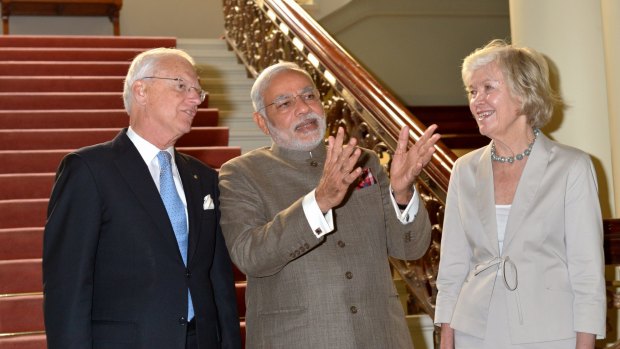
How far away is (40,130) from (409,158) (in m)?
4.05

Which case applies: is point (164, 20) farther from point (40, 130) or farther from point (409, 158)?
point (409, 158)

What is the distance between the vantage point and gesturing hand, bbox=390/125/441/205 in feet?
9.12

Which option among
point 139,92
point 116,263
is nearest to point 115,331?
point 116,263

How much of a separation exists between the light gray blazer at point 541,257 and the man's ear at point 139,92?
1.16 m

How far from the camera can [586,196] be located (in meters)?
2.56

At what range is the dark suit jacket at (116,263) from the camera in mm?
2672

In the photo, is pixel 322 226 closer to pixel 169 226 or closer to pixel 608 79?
pixel 169 226

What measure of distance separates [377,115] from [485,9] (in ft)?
20.9

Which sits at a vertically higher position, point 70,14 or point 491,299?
point 70,14

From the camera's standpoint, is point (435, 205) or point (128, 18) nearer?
point (435, 205)

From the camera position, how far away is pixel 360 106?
15.5 ft

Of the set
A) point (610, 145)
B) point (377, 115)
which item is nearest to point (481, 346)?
point (377, 115)

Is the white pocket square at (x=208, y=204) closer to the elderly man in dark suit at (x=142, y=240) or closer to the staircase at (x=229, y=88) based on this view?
the elderly man in dark suit at (x=142, y=240)

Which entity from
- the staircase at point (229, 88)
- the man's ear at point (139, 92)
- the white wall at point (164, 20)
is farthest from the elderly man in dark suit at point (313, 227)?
the white wall at point (164, 20)
